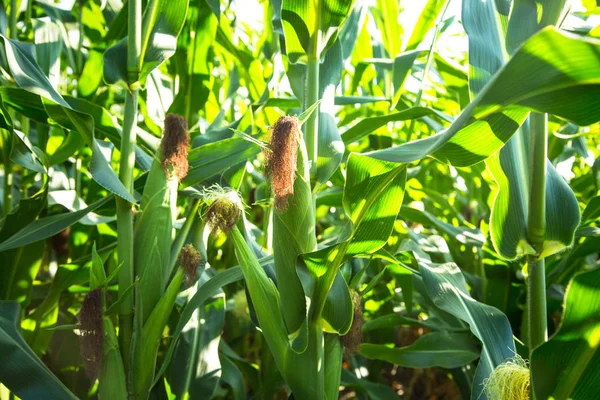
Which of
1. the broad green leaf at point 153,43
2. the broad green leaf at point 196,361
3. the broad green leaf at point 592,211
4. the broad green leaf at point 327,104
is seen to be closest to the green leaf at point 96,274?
the broad green leaf at point 196,361

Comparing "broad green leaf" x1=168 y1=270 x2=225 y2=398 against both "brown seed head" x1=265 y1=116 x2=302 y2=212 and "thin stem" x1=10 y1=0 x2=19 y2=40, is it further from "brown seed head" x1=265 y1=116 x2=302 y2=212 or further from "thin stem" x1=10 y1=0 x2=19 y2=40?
"thin stem" x1=10 y1=0 x2=19 y2=40

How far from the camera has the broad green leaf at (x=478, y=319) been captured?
3.46 ft

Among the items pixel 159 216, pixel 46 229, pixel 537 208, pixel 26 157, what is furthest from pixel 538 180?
pixel 26 157

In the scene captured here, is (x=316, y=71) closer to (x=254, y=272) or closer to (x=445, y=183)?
(x=254, y=272)

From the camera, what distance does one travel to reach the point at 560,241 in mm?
980

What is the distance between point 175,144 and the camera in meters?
1.16

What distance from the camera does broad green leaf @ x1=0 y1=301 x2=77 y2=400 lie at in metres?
1.09

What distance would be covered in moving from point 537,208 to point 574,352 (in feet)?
0.73

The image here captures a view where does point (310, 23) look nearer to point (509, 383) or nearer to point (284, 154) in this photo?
point (284, 154)

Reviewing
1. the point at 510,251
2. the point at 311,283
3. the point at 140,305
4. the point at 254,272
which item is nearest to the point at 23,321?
the point at 140,305

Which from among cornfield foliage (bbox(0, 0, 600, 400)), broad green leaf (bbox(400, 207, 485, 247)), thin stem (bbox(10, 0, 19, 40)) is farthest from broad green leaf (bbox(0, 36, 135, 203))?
broad green leaf (bbox(400, 207, 485, 247))

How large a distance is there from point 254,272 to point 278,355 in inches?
5.9

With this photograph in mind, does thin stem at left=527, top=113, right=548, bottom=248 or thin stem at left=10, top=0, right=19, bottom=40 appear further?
thin stem at left=10, top=0, right=19, bottom=40

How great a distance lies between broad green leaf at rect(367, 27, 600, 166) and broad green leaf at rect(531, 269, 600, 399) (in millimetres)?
232
